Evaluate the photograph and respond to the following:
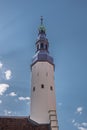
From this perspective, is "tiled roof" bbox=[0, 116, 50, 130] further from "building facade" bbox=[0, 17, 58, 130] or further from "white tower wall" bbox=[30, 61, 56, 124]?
"white tower wall" bbox=[30, 61, 56, 124]

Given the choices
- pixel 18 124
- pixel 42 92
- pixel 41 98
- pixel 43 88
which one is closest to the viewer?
pixel 18 124

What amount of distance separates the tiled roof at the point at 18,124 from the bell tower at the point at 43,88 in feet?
6.78

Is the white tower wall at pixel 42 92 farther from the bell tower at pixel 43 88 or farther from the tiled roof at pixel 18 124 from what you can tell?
the tiled roof at pixel 18 124

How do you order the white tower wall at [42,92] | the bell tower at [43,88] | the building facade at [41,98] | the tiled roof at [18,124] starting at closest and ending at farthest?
the tiled roof at [18,124]
the building facade at [41,98]
the bell tower at [43,88]
the white tower wall at [42,92]

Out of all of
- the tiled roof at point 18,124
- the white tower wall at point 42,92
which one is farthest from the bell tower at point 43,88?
the tiled roof at point 18,124

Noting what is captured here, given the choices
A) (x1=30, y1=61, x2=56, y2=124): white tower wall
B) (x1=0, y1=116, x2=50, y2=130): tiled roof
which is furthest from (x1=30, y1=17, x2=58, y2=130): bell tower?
(x1=0, y1=116, x2=50, y2=130): tiled roof

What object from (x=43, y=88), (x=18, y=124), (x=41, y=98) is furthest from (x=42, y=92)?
(x=18, y=124)

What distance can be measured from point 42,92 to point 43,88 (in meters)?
0.81

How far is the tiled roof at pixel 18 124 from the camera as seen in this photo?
38.7 meters

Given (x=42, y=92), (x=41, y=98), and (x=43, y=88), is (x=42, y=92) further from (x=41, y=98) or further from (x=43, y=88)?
(x=41, y=98)

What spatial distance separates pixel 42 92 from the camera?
46.8m

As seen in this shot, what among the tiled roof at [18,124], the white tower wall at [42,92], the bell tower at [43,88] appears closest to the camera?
the tiled roof at [18,124]

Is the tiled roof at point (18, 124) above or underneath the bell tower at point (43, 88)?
underneath

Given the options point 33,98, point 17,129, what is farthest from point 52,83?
point 17,129
